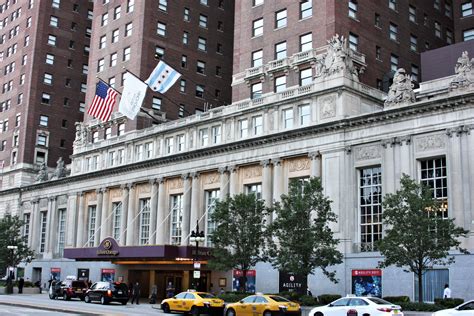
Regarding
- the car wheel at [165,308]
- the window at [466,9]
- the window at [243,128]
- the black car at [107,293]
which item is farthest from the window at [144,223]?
the window at [466,9]

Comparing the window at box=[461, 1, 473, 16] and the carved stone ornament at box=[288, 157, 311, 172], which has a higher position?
the window at box=[461, 1, 473, 16]

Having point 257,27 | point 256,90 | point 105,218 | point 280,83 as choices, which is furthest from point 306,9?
point 105,218

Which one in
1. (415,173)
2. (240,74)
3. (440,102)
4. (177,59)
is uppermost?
(177,59)

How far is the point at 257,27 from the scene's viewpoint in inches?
2405

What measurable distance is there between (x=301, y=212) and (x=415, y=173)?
9.15 m

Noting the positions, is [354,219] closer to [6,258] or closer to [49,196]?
[6,258]

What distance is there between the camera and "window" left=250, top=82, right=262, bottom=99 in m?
58.9

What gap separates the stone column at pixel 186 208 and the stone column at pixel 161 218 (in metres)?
2.82

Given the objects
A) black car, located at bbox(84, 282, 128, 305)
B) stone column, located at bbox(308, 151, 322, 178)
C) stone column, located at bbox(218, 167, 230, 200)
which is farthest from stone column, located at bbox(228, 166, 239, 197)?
black car, located at bbox(84, 282, 128, 305)

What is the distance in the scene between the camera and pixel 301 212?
41.9 metres

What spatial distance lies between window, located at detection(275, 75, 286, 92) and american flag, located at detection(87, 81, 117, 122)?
1636 cm

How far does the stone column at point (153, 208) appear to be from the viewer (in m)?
65.1

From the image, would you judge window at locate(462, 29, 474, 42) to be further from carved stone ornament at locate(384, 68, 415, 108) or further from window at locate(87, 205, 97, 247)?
window at locate(87, 205, 97, 247)

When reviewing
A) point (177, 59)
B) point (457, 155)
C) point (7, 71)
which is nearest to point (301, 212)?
point (457, 155)
